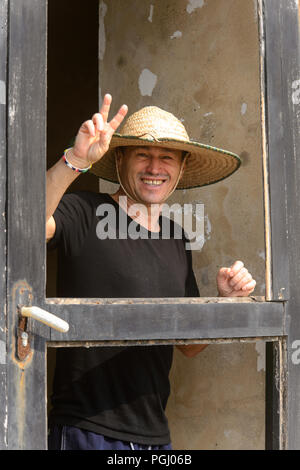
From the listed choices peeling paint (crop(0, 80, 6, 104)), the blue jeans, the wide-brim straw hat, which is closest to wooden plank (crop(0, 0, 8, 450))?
peeling paint (crop(0, 80, 6, 104))

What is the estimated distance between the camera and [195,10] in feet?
8.23

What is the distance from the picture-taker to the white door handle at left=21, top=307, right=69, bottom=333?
1.30 meters

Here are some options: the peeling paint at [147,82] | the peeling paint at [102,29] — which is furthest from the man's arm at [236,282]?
the peeling paint at [102,29]

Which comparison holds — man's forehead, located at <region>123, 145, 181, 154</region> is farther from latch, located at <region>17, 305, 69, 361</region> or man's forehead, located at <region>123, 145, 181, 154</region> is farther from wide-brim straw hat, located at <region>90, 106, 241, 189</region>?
latch, located at <region>17, 305, 69, 361</region>

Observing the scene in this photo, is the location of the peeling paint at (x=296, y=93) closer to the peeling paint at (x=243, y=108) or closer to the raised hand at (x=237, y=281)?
the raised hand at (x=237, y=281)

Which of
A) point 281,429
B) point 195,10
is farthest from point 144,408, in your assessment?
point 195,10

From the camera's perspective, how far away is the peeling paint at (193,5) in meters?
2.50

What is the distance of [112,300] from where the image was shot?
1.47 meters

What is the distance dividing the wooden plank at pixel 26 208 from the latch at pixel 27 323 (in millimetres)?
10

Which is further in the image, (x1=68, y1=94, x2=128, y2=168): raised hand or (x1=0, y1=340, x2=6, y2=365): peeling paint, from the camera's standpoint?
(x1=68, y1=94, x2=128, y2=168): raised hand

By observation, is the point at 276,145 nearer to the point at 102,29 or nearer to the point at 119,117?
the point at 119,117

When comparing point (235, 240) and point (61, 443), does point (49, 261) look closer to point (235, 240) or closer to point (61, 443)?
point (235, 240)

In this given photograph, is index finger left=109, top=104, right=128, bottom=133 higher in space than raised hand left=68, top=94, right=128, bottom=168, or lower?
higher
